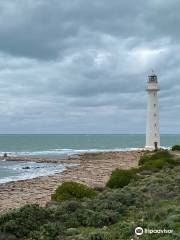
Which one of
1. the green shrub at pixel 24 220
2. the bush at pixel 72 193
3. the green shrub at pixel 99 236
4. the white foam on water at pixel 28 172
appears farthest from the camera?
the white foam on water at pixel 28 172

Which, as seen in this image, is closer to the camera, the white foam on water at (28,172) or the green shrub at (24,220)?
the green shrub at (24,220)

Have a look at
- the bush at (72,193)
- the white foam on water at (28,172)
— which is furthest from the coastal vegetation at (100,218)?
the white foam on water at (28,172)

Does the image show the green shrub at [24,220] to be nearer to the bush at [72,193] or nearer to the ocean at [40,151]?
the bush at [72,193]

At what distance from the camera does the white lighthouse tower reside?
46.8m

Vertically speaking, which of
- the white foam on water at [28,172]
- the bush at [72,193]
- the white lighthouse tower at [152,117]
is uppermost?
the white lighthouse tower at [152,117]

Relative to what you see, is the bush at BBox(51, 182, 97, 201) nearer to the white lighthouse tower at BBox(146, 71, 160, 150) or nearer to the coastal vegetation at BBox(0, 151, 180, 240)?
the coastal vegetation at BBox(0, 151, 180, 240)

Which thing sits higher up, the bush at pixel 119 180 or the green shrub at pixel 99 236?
the bush at pixel 119 180

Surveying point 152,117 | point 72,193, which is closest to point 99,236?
point 72,193

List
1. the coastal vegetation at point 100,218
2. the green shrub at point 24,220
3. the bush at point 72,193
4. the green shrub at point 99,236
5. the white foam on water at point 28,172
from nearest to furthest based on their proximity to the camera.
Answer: the green shrub at point 99,236, the coastal vegetation at point 100,218, the green shrub at point 24,220, the bush at point 72,193, the white foam on water at point 28,172

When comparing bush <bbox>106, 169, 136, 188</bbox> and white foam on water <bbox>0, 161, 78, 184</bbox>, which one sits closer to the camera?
bush <bbox>106, 169, 136, 188</bbox>

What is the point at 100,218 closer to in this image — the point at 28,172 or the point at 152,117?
the point at 28,172

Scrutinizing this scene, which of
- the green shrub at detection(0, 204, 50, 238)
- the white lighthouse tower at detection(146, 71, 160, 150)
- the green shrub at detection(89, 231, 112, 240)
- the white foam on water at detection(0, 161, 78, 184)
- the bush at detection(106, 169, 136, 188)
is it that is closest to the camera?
the green shrub at detection(89, 231, 112, 240)

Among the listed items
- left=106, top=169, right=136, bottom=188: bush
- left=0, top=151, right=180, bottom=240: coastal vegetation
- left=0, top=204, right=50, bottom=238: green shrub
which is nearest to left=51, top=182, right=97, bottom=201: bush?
left=0, top=151, right=180, bottom=240: coastal vegetation

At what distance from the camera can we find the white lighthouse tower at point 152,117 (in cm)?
4675
